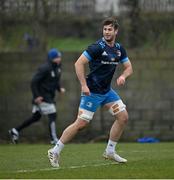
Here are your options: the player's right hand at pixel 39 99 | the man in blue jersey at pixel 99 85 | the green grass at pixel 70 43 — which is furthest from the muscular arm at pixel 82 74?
the green grass at pixel 70 43

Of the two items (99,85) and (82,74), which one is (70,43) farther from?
(82,74)

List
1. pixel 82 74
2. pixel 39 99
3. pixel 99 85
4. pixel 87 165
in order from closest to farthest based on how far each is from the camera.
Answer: pixel 82 74, pixel 87 165, pixel 99 85, pixel 39 99

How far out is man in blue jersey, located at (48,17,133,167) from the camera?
10336mm

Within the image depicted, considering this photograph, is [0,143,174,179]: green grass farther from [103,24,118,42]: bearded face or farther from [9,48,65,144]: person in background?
[9,48,65,144]: person in background

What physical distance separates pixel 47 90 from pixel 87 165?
6.72 meters

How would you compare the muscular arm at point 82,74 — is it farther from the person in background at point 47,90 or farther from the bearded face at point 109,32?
the person in background at point 47,90

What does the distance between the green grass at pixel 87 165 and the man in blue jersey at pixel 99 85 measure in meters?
0.40

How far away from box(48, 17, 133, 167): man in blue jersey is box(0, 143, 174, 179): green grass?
0.40m

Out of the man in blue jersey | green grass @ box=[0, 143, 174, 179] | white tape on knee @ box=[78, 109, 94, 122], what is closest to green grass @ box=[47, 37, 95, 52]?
green grass @ box=[0, 143, 174, 179]

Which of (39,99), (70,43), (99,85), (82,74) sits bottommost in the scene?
(39,99)

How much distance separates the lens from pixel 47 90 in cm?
1692

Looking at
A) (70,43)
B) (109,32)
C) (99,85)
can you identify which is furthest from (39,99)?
(109,32)

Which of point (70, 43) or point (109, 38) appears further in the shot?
point (70, 43)

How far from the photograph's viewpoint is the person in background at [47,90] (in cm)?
1683
